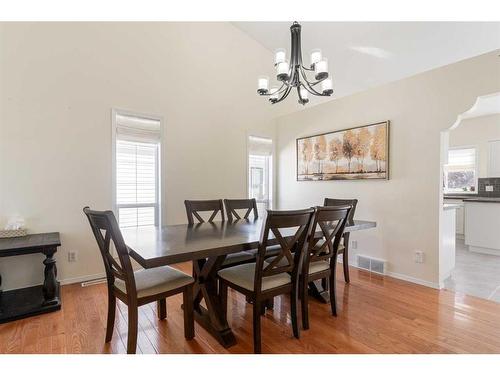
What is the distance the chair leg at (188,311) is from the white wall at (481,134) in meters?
6.44

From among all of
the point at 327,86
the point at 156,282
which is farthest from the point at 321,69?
the point at 156,282

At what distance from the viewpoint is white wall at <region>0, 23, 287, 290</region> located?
284 cm

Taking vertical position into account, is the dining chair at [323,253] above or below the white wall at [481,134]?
below

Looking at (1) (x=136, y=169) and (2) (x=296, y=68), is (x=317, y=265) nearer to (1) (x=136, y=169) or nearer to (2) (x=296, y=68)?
(2) (x=296, y=68)

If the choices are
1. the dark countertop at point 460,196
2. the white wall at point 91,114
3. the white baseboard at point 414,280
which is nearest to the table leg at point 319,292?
the white baseboard at point 414,280

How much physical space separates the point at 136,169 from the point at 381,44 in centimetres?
A: 392

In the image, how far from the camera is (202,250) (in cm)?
167

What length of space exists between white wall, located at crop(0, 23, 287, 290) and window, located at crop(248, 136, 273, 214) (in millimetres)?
454

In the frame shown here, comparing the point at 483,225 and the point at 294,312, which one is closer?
the point at 294,312

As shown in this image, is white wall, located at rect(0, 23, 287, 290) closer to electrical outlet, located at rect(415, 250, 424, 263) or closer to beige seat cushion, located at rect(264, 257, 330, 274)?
beige seat cushion, located at rect(264, 257, 330, 274)

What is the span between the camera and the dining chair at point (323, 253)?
2.06m

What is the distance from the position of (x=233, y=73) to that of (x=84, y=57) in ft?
7.29

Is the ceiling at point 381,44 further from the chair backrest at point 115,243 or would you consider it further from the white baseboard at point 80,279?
the white baseboard at point 80,279

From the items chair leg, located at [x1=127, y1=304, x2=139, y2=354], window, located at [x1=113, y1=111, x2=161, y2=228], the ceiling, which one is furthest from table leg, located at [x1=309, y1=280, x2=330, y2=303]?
the ceiling
